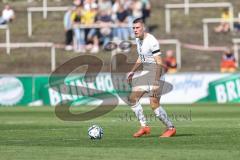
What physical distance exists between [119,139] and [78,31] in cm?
2157

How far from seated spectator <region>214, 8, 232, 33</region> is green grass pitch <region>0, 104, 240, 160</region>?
1211 centimetres

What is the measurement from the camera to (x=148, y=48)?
61.7ft

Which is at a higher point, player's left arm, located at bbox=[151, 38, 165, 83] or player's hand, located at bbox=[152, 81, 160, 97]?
player's left arm, located at bbox=[151, 38, 165, 83]

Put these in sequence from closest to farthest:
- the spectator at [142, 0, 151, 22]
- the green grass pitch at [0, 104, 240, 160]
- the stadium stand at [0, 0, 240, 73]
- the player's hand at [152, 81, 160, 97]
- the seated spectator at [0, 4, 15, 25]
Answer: the green grass pitch at [0, 104, 240, 160], the player's hand at [152, 81, 160, 97], the stadium stand at [0, 0, 240, 73], the spectator at [142, 0, 151, 22], the seated spectator at [0, 4, 15, 25]

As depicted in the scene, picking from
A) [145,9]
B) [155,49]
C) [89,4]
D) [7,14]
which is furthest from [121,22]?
[155,49]

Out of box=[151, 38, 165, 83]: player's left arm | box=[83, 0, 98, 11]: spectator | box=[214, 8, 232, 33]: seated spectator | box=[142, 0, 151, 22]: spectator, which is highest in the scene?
box=[151, 38, 165, 83]: player's left arm

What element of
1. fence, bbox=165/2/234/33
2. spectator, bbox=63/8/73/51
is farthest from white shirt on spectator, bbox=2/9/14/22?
fence, bbox=165/2/234/33

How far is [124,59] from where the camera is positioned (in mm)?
38719

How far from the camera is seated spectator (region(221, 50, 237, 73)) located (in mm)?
37594

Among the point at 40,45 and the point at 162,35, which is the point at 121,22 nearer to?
the point at 162,35

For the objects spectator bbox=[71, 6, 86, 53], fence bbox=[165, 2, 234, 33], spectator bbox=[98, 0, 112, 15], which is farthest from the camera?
fence bbox=[165, 2, 234, 33]

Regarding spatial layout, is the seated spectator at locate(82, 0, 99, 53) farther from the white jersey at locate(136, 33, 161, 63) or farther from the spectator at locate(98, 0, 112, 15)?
the white jersey at locate(136, 33, 161, 63)

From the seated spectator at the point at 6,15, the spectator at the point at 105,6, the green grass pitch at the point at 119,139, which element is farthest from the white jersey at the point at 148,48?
the seated spectator at the point at 6,15

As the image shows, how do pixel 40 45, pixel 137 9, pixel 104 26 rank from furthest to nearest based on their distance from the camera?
pixel 137 9 < pixel 40 45 < pixel 104 26
